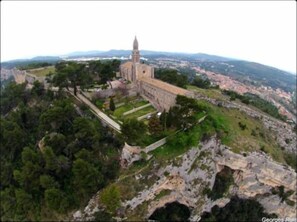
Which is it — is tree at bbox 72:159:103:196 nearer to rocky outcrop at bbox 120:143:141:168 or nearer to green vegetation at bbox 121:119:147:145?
rocky outcrop at bbox 120:143:141:168

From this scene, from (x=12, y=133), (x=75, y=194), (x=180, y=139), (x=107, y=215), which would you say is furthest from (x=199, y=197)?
(x=12, y=133)

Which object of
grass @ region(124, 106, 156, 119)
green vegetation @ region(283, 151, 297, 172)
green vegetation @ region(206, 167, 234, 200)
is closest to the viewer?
green vegetation @ region(206, 167, 234, 200)

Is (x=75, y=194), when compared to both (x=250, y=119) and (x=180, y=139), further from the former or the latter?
(x=250, y=119)

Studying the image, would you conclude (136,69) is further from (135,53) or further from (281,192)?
(281,192)

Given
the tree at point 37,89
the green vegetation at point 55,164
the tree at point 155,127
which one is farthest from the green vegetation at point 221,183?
the tree at point 37,89

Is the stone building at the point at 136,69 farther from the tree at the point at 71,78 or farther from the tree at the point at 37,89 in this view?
the tree at the point at 37,89

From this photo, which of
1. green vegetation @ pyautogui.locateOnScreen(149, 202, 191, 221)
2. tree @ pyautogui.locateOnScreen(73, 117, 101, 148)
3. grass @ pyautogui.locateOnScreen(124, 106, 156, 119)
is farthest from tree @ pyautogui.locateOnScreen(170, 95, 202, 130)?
green vegetation @ pyautogui.locateOnScreen(149, 202, 191, 221)
